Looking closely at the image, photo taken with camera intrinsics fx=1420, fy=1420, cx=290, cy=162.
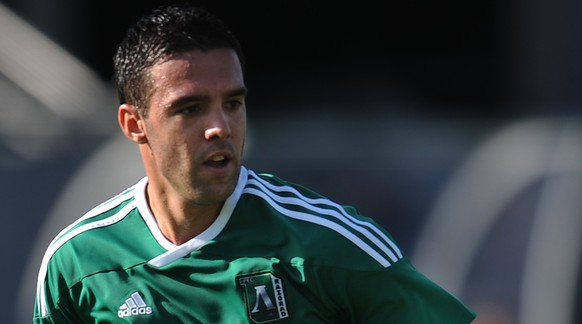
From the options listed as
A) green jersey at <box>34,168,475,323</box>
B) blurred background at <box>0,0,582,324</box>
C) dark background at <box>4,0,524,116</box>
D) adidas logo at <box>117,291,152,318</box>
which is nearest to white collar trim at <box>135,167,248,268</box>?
green jersey at <box>34,168,475,323</box>

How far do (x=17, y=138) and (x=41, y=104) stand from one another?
67cm

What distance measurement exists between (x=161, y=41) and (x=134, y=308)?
2.35 ft

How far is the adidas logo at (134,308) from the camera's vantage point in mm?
3791

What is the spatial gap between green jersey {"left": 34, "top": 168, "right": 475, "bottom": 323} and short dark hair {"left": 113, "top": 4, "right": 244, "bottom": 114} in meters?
0.33

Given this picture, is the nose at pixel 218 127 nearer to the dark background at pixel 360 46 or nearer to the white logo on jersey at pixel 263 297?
the white logo on jersey at pixel 263 297

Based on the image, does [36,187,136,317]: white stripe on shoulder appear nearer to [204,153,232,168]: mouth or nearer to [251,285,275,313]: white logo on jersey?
[204,153,232,168]: mouth

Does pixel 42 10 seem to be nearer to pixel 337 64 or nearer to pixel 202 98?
pixel 337 64

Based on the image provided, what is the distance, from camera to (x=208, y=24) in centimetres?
→ 379

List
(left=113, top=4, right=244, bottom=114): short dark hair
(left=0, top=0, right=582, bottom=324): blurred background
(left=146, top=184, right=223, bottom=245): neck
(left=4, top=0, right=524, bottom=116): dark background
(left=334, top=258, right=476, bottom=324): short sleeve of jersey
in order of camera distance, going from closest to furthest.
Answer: (left=334, top=258, right=476, bottom=324): short sleeve of jersey < (left=113, top=4, right=244, bottom=114): short dark hair < (left=146, top=184, right=223, bottom=245): neck < (left=0, top=0, right=582, bottom=324): blurred background < (left=4, top=0, right=524, bottom=116): dark background

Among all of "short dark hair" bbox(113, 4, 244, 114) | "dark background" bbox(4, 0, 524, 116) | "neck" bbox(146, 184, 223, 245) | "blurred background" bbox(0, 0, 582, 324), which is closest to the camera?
"short dark hair" bbox(113, 4, 244, 114)

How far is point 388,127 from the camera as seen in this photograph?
26.8 feet

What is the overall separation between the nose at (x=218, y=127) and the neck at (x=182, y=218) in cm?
25

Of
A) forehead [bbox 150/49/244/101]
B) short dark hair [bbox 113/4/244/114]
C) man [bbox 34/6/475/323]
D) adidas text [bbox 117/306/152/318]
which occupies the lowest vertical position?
adidas text [bbox 117/306/152/318]

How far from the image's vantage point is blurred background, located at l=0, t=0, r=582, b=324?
6.52 m
